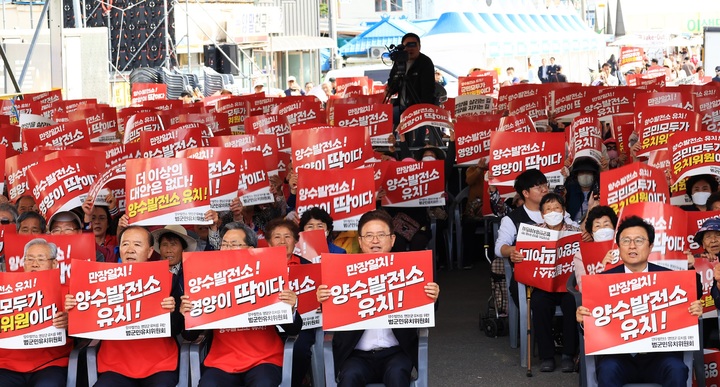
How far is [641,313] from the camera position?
265 inches

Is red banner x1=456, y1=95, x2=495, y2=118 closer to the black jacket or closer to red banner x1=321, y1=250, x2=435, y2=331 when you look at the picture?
the black jacket

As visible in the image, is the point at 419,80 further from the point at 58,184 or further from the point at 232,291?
the point at 232,291

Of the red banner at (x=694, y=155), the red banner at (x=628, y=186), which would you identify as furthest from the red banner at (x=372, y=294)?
the red banner at (x=694, y=155)

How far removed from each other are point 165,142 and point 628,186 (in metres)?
4.13

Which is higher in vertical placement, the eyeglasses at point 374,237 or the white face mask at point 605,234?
the white face mask at point 605,234

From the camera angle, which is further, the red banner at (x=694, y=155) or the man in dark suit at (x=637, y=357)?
the red banner at (x=694, y=155)

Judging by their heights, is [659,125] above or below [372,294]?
above

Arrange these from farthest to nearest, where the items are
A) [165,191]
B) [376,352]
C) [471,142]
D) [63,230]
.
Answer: [471,142], [63,230], [165,191], [376,352]

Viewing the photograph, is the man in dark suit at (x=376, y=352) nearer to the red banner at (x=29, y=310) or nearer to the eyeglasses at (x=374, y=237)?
the eyeglasses at (x=374, y=237)

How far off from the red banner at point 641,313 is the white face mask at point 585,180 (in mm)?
3879

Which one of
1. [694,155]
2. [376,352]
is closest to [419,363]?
[376,352]

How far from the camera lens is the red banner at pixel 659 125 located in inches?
443

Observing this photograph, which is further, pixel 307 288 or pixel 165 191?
pixel 165 191

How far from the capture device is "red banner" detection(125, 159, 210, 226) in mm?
8469
